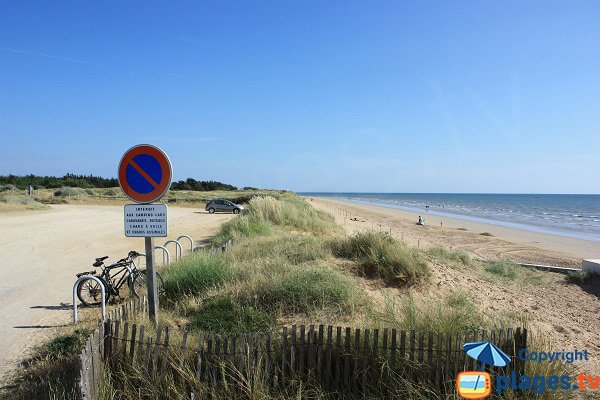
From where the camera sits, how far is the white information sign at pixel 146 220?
474 cm

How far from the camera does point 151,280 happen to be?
193 inches

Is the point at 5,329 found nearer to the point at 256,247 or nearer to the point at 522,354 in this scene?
the point at 256,247

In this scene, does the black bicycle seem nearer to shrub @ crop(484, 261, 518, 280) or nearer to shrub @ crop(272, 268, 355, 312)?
shrub @ crop(272, 268, 355, 312)

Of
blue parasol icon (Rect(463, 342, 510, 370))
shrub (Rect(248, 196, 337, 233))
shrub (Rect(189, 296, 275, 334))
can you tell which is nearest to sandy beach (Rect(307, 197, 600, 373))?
blue parasol icon (Rect(463, 342, 510, 370))

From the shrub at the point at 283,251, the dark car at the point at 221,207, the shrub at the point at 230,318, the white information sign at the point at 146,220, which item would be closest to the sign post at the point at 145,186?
the white information sign at the point at 146,220

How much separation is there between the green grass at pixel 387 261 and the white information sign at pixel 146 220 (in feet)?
14.7

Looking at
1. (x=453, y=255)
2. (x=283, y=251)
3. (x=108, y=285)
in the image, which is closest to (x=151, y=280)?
(x=108, y=285)

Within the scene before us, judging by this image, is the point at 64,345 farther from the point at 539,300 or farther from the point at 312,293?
the point at 539,300

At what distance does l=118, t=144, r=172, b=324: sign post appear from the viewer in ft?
15.5

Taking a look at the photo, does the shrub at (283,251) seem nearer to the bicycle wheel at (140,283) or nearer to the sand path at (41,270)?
the bicycle wheel at (140,283)

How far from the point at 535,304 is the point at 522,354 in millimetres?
4799

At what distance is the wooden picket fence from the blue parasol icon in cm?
11

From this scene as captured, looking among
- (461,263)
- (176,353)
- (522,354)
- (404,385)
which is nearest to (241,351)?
(176,353)

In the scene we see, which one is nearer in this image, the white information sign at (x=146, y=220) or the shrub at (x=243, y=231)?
the white information sign at (x=146, y=220)
